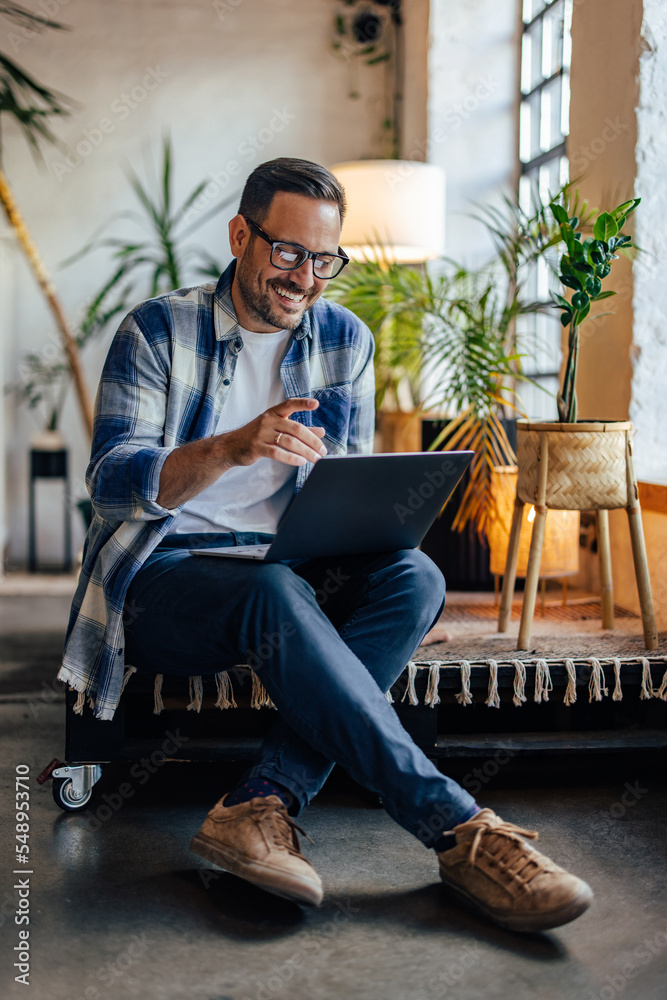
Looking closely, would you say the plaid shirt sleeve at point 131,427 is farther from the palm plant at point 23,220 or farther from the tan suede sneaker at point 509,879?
the palm plant at point 23,220

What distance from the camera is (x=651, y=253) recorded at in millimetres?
2268

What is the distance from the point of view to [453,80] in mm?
3971

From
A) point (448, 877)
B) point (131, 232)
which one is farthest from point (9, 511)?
point (448, 877)

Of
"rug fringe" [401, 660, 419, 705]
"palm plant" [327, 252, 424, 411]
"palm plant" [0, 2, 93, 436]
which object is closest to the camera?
"rug fringe" [401, 660, 419, 705]

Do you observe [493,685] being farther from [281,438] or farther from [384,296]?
[384,296]

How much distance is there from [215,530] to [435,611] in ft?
1.35

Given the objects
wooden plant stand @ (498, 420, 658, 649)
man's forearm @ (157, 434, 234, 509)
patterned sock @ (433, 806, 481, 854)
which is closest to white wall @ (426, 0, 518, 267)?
wooden plant stand @ (498, 420, 658, 649)

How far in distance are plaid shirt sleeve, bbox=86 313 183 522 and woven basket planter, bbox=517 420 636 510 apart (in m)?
0.79

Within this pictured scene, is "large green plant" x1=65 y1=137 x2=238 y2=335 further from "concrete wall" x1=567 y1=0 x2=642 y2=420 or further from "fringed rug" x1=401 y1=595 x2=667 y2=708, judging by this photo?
"fringed rug" x1=401 y1=595 x2=667 y2=708

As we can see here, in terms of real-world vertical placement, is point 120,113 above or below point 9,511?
above

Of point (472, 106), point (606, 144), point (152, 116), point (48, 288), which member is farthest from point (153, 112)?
point (606, 144)

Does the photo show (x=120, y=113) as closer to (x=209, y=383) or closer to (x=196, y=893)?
(x=209, y=383)

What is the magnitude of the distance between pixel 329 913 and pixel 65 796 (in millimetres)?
594

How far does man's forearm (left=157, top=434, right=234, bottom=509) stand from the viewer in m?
1.47
